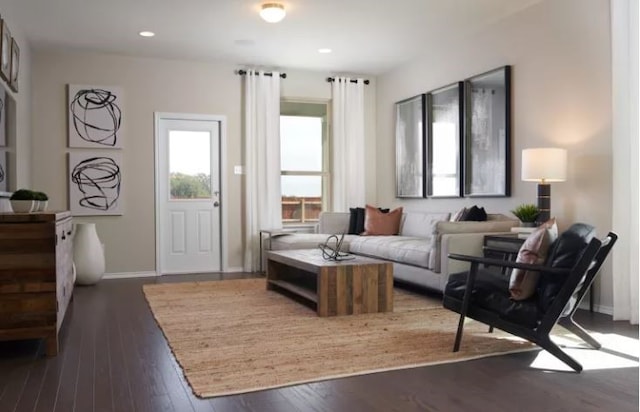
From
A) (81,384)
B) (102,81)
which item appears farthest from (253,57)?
(81,384)

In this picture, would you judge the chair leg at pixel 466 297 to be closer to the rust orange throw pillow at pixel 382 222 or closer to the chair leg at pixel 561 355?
the chair leg at pixel 561 355

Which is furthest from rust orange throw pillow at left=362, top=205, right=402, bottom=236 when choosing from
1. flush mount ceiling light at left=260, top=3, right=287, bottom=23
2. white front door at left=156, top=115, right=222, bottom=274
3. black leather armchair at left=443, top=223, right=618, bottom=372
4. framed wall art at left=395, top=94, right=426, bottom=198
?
black leather armchair at left=443, top=223, right=618, bottom=372

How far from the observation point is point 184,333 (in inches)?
144

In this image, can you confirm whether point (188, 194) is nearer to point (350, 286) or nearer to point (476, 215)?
point (350, 286)

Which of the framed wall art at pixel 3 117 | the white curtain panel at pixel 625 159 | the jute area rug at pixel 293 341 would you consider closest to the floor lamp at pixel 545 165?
the white curtain panel at pixel 625 159

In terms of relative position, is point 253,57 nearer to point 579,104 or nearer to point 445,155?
point 445,155

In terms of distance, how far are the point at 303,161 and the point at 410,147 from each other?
4.94 ft

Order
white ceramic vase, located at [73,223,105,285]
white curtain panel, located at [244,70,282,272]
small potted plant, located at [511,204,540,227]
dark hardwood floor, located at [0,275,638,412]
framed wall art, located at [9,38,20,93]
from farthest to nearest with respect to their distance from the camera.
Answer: white curtain panel, located at [244,70,282,272] < white ceramic vase, located at [73,223,105,285] < framed wall art, located at [9,38,20,93] < small potted plant, located at [511,204,540,227] < dark hardwood floor, located at [0,275,638,412]

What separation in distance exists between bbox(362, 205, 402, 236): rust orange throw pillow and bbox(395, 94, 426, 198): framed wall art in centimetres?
42

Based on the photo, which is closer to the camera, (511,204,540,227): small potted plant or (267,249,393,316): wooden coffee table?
(267,249,393,316): wooden coffee table

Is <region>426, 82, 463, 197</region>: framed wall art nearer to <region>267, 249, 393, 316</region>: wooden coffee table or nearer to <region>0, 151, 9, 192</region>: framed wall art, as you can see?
<region>267, 249, 393, 316</region>: wooden coffee table

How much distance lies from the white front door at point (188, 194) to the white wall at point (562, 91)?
3065 millimetres

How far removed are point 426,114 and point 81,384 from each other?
498 cm

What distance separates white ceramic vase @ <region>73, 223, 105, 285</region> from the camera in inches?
229
